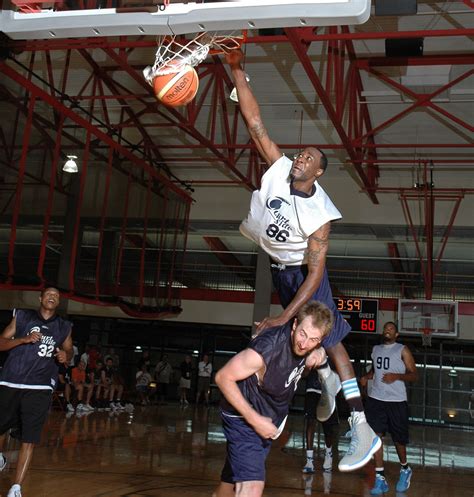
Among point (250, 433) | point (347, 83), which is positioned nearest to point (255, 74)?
point (347, 83)

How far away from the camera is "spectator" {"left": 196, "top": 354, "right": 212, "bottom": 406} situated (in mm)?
22172

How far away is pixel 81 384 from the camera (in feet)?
54.1

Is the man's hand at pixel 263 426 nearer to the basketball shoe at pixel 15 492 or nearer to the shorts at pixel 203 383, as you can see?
the basketball shoe at pixel 15 492

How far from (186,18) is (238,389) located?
2.35 m

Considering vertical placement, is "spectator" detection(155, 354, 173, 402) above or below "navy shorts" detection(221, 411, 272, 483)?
above

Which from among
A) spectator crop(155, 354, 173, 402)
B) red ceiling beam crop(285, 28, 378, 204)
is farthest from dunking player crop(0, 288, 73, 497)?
spectator crop(155, 354, 173, 402)

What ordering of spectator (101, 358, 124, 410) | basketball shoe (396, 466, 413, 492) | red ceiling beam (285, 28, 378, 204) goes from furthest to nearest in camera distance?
spectator (101, 358, 124, 410) → red ceiling beam (285, 28, 378, 204) → basketball shoe (396, 466, 413, 492)

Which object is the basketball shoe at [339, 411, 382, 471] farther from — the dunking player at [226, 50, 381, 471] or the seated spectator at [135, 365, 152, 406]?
the seated spectator at [135, 365, 152, 406]

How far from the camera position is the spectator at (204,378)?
2217 centimetres

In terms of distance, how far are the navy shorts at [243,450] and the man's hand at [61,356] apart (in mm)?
2442

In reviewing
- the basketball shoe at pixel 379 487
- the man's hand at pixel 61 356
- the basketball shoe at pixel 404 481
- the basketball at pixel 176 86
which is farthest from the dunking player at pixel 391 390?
the basketball at pixel 176 86

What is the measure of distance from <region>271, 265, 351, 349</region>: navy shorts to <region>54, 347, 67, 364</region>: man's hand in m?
2.18

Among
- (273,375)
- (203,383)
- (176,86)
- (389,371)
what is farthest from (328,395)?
(203,383)

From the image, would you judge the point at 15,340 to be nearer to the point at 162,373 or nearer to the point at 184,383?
the point at 184,383
